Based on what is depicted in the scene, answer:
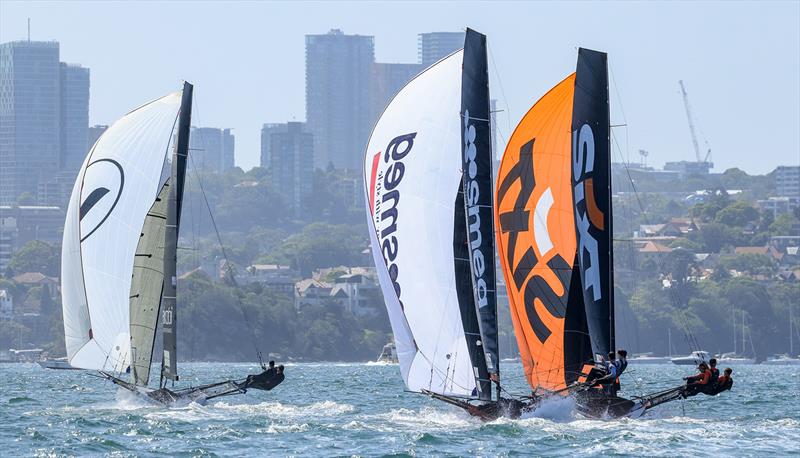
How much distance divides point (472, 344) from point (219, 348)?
10246 centimetres

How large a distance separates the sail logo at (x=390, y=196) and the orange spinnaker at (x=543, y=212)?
6.95 feet

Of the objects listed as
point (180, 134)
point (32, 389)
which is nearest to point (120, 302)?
point (180, 134)

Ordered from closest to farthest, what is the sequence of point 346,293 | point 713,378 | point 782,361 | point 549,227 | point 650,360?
point 713,378 → point 549,227 → point 782,361 → point 650,360 → point 346,293

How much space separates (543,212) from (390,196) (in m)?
3.04

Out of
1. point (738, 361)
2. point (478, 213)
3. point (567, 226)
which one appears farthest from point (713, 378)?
point (738, 361)

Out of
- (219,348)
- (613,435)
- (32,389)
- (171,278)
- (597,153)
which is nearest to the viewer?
(613,435)

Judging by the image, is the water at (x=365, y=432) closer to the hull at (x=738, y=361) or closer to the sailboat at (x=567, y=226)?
the sailboat at (x=567, y=226)

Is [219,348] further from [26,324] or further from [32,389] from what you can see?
[32,389]

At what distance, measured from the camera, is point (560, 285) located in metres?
35.8

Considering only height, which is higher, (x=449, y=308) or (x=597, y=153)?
(x=597, y=153)

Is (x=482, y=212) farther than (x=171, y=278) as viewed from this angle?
No

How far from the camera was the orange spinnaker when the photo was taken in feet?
117

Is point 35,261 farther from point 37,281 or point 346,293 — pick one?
point 346,293

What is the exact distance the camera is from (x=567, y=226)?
117 feet
